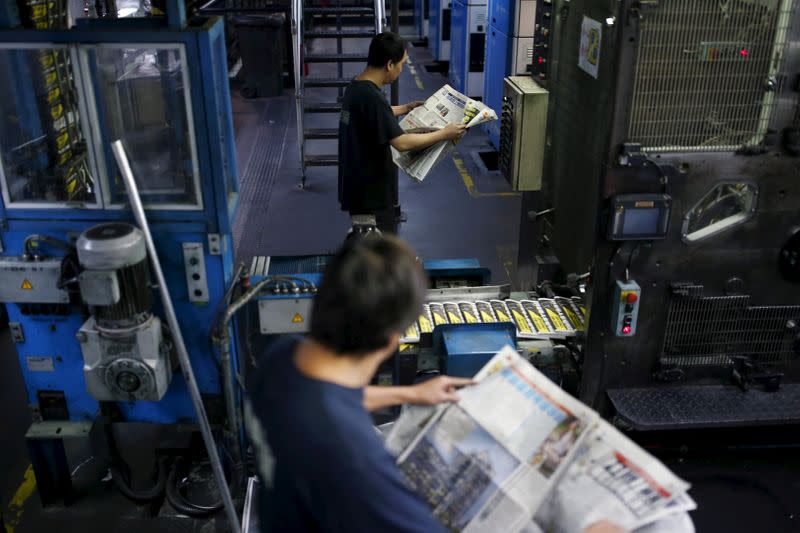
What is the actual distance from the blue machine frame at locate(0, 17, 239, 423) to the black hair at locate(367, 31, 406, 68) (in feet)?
4.64

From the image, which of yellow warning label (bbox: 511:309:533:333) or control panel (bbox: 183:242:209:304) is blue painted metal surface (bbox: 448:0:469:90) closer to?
yellow warning label (bbox: 511:309:533:333)

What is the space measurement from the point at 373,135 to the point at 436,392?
2.76m

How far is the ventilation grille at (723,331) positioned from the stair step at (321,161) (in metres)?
5.36

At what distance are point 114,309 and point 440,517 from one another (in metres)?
1.88

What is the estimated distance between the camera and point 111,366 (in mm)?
3498

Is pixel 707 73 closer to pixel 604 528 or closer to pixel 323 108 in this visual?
pixel 604 528

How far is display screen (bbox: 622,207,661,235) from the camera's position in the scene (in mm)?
3818

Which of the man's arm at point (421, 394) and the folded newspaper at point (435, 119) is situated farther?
the folded newspaper at point (435, 119)

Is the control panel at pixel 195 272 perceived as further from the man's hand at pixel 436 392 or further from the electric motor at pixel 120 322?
the man's hand at pixel 436 392

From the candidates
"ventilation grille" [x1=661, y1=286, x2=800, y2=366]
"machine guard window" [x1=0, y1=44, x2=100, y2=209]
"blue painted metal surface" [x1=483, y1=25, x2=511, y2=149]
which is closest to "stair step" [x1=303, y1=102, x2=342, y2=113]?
"blue painted metal surface" [x1=483, y1=25, x2=511, y2=149]

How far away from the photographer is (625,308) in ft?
13.2

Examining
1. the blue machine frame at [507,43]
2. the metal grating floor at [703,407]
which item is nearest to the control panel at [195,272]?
the metal grating floor at [703,407]

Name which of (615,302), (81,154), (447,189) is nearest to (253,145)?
(447,189)

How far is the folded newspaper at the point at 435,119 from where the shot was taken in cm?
508
